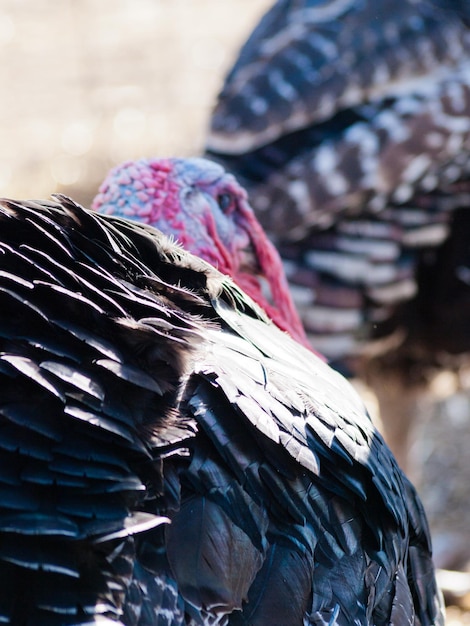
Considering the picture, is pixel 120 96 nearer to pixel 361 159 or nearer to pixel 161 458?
pixel 361 159

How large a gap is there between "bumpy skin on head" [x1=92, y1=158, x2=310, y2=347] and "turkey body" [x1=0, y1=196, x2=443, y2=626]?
24.6 inches

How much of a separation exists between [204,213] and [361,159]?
1021mm

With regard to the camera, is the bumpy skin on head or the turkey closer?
the bumpy skin on head

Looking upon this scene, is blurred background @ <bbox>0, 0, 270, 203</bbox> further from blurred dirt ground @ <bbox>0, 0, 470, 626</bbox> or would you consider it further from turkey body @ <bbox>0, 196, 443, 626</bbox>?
turkey body @ <bbox>0, 196, 443, 626</bbox>

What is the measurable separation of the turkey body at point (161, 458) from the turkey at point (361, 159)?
1568 mm

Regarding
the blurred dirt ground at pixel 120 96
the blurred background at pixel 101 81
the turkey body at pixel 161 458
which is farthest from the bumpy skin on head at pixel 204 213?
the blurred background at pixel 101 81

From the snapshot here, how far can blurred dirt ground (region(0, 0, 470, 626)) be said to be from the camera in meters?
4.66

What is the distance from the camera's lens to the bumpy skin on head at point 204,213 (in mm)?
2365

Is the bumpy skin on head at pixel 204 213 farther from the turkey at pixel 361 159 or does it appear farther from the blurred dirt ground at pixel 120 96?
the blurred dirt ground at pixel 120 96

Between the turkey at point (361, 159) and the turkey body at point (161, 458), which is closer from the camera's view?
the turkey body at point (161, 458)

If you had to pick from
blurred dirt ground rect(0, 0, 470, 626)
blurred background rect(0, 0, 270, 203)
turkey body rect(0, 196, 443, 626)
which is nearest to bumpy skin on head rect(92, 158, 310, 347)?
turkey body rect(0, 196, 443, 626)

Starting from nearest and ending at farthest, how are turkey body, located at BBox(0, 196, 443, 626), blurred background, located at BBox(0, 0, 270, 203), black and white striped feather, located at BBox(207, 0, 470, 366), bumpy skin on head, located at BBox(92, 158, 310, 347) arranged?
turkey body, located at BBox(0, 196, 443, 626), bumpy skin on head, located at BBox(92, 158, 310, 347), black and white striped feather, located at BBox(207, 0, 470, 366), blurred background, located at BBox(0, 0, 270, 203)

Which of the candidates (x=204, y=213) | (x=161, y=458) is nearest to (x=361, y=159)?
(x=204, y=213)

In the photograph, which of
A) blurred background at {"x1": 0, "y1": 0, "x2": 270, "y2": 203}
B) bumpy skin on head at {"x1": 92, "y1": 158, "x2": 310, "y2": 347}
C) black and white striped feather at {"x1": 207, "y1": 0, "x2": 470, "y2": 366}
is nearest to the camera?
bumpy skin on head at {"x1": 92, "y1": 158, "x2": 310, "y2": 347}
